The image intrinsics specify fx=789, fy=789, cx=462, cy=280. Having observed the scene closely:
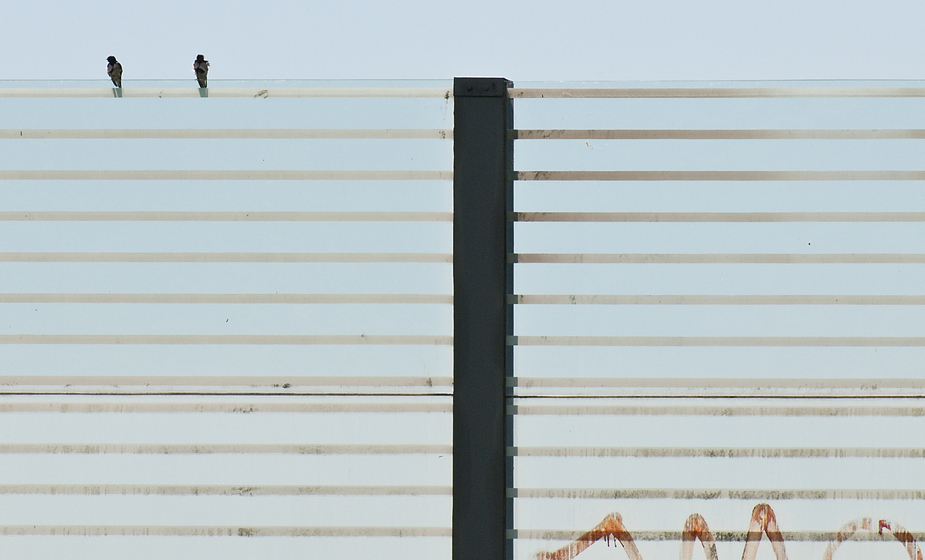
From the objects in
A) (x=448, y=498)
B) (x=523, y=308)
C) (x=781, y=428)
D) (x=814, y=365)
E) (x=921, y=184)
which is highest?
(x=921, y=184)

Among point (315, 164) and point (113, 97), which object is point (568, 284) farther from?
point (113, 97)

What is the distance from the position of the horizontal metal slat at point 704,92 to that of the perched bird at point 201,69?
1.13 meters

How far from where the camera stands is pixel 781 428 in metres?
2.93

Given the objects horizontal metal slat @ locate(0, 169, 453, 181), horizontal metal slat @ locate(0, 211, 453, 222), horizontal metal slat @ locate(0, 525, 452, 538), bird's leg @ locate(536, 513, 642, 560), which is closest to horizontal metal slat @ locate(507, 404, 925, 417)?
bird's leg @ locate(536, 513, 642, 560)

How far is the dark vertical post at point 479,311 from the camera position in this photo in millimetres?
2850

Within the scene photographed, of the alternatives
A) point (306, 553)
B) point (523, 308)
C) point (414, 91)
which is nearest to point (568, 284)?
point (523, 308)

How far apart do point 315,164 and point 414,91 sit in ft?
1.51

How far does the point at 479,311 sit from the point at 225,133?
45.8 inches

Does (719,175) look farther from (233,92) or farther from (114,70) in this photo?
(114,70)

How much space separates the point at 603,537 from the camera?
296 cm

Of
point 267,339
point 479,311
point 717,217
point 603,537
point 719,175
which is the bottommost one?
point 603,537

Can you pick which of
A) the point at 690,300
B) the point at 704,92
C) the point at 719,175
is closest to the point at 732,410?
the point at 690,300

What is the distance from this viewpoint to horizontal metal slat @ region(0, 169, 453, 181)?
2.93 metres

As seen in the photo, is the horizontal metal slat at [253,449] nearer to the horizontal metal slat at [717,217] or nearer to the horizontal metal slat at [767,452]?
the horizontal metal slat at [767,452]
